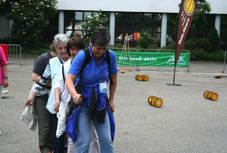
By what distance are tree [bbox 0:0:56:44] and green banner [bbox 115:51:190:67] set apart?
1066cm

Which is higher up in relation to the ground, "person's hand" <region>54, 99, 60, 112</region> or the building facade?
the building facade

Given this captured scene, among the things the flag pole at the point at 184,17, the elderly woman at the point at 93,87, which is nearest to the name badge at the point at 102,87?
the elderly woman at the point at 93,87

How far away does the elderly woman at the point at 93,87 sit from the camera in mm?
4883

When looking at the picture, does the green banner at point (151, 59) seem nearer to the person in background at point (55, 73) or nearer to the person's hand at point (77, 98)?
the person in background at point (55, 73)

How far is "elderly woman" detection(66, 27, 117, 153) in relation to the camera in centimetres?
488

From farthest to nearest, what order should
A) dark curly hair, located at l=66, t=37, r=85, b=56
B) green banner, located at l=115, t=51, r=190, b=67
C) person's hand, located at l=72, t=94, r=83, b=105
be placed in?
green banner, located at l=115, t=51, r=190, b=67 < dark curly hair, located at l=66, t=37, r=85, b=56 < person's hand, located at l=72, t=94, r=83, b=105

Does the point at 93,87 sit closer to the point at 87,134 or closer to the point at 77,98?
the point at 77,98

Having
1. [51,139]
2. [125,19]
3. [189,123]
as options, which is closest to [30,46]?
[125,19]

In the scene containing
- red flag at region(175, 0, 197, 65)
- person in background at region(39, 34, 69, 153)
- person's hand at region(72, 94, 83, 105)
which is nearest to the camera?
person's hand at region(72, 94, 83, 105)

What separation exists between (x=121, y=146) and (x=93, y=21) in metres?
26.5

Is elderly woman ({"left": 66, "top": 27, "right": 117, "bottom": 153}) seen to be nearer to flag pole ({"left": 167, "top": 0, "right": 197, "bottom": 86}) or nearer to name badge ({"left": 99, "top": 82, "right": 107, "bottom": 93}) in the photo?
name badge ({"left": 99, "top": 82, "right": 107, "bottom": 93})

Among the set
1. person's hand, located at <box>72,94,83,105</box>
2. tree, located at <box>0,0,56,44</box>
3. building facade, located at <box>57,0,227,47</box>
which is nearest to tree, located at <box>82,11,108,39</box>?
building facade, located at <box>57,0,227,47</box>

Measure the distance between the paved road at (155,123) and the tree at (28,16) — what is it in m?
17.4

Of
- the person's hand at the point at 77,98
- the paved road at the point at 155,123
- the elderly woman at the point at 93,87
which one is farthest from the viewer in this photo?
the paved road at the point at 155,123
